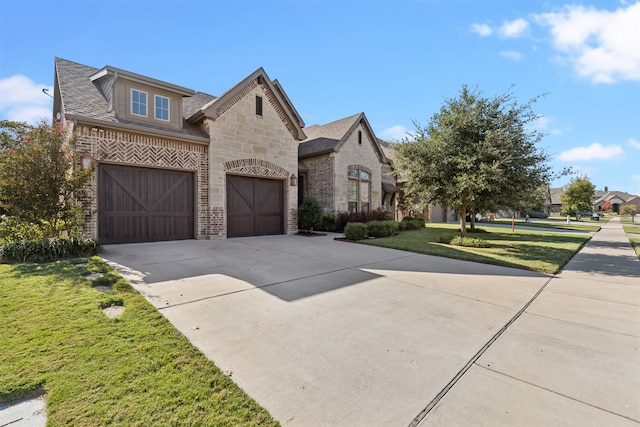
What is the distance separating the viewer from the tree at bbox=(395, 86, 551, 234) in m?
10.2

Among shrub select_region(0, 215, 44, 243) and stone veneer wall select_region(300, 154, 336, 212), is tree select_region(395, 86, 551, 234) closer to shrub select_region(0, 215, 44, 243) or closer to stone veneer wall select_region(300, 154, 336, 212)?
stone veneer wall select_region(300, 154, 336, 212)

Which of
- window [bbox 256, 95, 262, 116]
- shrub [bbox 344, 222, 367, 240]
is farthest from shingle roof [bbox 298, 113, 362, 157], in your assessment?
shrub [bbox 344, 222, 367, 240]

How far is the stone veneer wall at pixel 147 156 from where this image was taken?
8828 mm

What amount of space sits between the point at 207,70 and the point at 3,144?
7432 millimetres

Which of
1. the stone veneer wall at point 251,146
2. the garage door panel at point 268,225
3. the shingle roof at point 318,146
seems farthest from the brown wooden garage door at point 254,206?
the shingle roof at point 318,146

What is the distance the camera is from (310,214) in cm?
1430

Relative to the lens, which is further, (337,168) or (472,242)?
(337,168)

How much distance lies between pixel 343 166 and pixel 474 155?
25.4 ft

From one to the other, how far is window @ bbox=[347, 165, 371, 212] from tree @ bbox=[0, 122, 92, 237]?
501 inches

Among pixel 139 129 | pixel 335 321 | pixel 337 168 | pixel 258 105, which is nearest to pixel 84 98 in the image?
pixel 139 129

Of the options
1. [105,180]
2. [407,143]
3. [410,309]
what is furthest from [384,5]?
[105,180]

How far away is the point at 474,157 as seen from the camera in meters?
10.3

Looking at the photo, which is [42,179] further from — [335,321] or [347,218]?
[347,218]

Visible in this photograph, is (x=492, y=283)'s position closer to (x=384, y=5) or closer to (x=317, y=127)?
(x=384, y=5)
